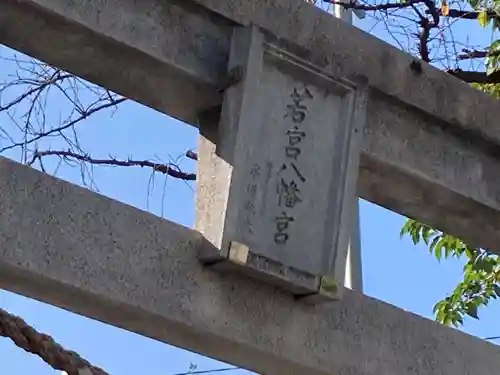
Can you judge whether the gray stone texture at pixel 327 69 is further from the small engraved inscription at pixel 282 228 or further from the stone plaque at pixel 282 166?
the small engraved inscription at pixel 282 228

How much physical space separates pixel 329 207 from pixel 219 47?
43 centimetres

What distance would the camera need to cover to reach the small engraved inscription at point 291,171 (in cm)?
232

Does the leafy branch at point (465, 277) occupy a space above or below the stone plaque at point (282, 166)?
above

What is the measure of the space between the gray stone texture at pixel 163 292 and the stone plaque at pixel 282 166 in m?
0.08

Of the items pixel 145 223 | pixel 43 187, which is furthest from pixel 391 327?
pixel 43 187

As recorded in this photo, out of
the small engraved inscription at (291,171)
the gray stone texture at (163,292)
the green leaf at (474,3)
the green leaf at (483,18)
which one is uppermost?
the green leaf at (474,3)

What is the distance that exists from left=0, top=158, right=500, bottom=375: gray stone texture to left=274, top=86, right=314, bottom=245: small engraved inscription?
144 millimetres

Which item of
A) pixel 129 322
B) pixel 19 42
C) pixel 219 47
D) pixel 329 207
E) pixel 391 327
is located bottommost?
pixel 129 322

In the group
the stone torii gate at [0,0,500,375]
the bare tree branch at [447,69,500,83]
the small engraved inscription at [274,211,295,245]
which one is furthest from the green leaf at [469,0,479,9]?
the small engraved inscription at [274,211,295,245]

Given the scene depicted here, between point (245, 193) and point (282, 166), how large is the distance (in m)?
0.12

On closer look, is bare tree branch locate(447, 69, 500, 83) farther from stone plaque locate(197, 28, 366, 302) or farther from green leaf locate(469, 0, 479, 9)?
stone plaque locate(197, 28, 366, 302)

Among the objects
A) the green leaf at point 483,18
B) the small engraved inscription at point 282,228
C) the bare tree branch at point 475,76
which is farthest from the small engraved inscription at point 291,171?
the green leaf at point 483,18

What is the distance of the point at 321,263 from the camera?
7.70ft

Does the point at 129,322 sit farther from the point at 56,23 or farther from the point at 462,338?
the point at 462,338
